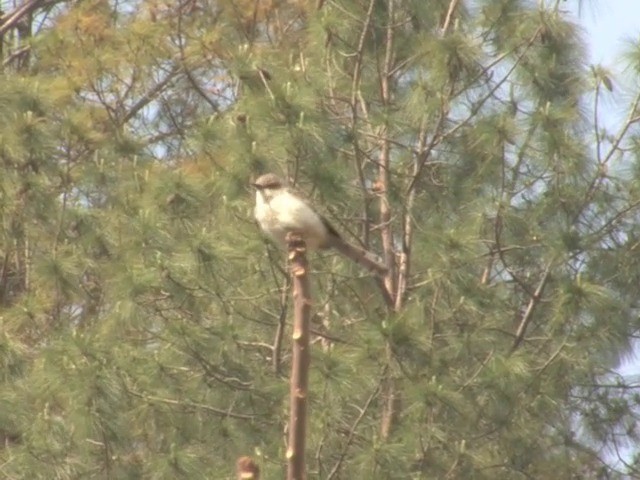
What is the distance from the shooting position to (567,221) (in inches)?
319

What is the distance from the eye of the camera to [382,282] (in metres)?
Result: 8.20

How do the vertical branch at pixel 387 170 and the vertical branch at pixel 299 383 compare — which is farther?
the vertical branch at pixel 387 170

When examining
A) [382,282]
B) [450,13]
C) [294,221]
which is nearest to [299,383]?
[294,221]

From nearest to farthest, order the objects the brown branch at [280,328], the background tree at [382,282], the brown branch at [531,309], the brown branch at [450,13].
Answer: the background tree at [382,282], the brown branch at [280,328], the brown branch at [531,309], the brown branch at [450,13]

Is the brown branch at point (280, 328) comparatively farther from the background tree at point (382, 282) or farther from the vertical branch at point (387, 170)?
the vertical branch at point (387, 170)

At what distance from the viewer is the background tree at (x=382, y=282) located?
7555 millimetres

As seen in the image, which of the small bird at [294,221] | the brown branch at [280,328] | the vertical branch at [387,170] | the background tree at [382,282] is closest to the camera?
the small bird at [294,221]

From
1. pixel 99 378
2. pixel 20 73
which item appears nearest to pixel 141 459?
pixel 99 378

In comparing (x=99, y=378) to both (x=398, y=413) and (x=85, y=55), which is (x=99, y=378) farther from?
(x=85, y=55)

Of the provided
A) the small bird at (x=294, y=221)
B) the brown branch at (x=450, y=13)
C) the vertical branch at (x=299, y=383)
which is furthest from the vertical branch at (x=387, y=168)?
the vertical branch at (x=299, y=383)

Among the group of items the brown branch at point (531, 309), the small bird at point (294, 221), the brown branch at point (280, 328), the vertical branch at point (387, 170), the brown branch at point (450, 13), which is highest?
the brown branch at point (450, 13)

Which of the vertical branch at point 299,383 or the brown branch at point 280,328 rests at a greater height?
the brown branch at point 280,328

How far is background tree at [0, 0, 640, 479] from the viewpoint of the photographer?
24.8 feet

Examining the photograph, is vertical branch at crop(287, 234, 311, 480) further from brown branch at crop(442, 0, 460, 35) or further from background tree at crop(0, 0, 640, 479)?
brown branch at crop(442, 0, 460, 35)
